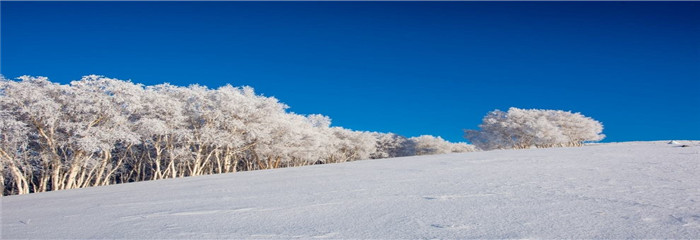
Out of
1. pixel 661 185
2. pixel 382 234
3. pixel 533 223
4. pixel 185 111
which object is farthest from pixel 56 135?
pixel 661 185

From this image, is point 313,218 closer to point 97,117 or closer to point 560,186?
point 560,186

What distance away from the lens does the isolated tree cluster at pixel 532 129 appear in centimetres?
4391

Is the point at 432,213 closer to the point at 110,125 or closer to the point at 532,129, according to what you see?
the point at 110,125

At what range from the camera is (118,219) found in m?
5.36

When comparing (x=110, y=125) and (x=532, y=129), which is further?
(x=532, y=129)

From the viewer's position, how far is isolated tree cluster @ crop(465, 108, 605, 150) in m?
43.9

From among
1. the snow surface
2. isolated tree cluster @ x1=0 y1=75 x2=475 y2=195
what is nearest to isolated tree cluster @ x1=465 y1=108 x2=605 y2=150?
isolated tree cluster @ x1=0 y1=75 x2=475 y2=195

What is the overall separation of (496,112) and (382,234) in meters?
51.8

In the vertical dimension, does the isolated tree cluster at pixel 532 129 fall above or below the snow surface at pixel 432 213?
above

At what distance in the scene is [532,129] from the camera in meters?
43.5

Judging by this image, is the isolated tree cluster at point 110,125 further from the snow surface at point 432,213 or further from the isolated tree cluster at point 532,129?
the isolated tree cluster at point 532,129

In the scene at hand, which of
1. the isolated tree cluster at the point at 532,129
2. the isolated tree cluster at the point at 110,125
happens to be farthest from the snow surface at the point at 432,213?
the isolated tree cluster at the point at 532,129

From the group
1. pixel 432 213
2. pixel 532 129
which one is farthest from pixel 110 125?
pixel 532 129

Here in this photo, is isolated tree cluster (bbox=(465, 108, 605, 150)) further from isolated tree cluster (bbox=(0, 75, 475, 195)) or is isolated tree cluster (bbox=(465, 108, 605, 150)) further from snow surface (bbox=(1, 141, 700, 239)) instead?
snow surface (bbox=(1, 141, 700, 239))
